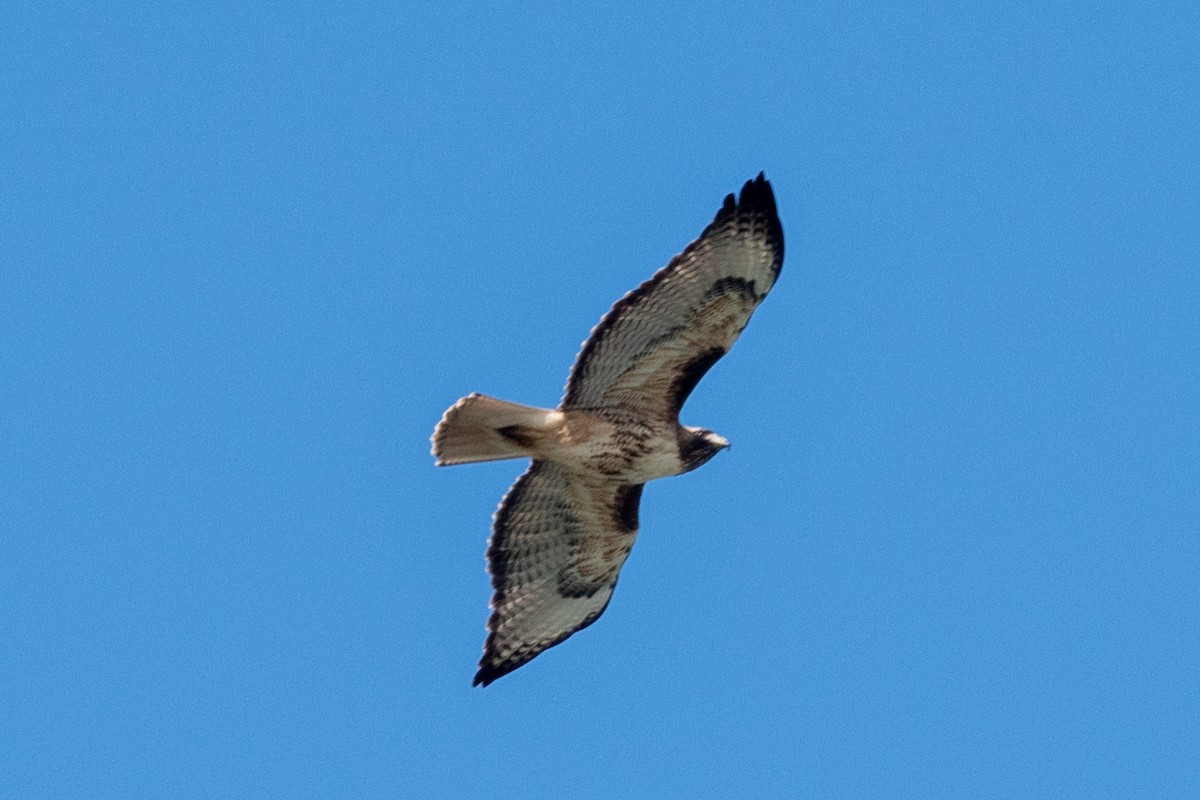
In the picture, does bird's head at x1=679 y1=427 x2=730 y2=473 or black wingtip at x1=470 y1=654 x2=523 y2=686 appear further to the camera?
black wingtip at x1=470 y1=654 x2=523 y2=686

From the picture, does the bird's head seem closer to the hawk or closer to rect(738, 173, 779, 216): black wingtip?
the hawk

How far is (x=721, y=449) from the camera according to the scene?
1248cm

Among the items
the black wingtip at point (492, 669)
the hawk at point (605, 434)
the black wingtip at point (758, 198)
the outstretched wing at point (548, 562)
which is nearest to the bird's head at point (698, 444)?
the hawk at point (605, 434)

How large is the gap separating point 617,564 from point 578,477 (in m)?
0.88

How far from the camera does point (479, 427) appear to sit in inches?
481

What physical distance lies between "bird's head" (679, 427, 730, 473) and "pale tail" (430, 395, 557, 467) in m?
0.75

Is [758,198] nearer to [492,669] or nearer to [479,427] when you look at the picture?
[479,427]

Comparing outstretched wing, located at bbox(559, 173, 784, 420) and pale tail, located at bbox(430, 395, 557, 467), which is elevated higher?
outstretched wing, located at bbox(559, 173, 784, 420)

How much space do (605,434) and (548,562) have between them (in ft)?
4.36

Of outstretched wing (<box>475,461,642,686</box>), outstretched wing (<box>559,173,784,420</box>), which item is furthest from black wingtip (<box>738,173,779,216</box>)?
outstretched wing (<box>475,461,642,686</box>)

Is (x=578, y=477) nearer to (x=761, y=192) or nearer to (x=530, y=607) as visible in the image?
(x=530, y=607)

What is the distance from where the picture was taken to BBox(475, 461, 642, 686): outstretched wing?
1315cm

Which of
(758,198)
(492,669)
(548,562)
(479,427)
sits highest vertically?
(758,198)

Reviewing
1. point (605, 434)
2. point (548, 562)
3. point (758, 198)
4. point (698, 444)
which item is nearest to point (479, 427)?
point (605, 434)
